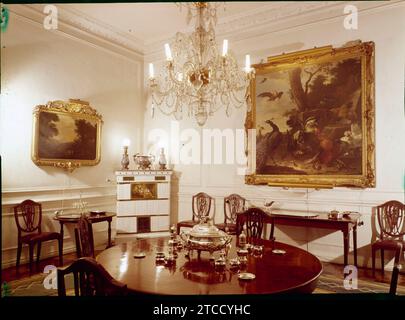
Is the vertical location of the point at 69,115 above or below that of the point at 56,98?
below

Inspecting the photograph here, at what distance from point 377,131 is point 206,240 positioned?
3157mm

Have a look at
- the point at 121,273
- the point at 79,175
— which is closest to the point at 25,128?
the point at 79,175

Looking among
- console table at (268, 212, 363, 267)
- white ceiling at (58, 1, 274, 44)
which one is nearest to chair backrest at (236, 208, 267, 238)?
console table at (268, 212, 363, 267)

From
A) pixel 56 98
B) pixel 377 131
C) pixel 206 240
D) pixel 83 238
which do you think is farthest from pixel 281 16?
pixel 83 238

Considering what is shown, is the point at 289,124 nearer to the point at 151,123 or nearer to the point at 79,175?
the point at 151,123

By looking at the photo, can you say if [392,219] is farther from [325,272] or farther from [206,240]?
A: [206,240]

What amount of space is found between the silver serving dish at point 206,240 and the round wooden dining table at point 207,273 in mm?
79

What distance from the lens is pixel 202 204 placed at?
18.4ft

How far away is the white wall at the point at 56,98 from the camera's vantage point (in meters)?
4.36

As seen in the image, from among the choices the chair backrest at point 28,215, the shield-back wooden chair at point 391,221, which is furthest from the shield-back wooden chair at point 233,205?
the chair backrest at point 28,215

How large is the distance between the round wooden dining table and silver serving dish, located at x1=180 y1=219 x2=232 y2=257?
8 centimetres

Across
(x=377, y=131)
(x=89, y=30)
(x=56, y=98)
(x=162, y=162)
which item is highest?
(x=89, y=30)

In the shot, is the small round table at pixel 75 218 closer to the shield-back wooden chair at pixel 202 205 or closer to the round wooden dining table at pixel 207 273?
the shield-back wooden chair at pixel 202 205

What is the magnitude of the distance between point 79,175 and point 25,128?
3.56ft
